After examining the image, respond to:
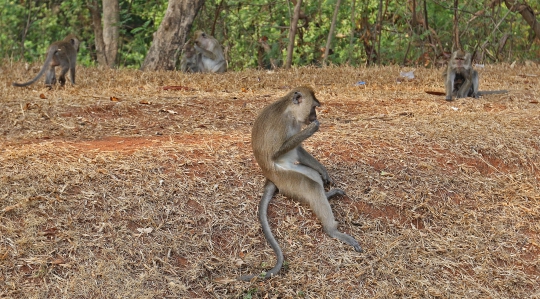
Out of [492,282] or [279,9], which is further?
[279,9]

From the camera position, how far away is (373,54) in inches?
598

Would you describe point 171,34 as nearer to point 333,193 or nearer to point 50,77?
point 50,77

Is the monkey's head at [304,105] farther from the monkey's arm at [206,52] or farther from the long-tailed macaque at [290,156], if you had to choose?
the monkey's arm at [206,52]

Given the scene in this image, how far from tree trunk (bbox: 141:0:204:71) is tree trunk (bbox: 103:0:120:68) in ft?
9.99

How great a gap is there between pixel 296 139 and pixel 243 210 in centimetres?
76

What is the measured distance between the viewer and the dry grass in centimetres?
486

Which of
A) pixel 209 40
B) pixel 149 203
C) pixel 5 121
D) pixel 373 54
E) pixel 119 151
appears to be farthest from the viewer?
pixel 373 54

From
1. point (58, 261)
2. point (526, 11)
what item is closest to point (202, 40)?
point (526, 11)

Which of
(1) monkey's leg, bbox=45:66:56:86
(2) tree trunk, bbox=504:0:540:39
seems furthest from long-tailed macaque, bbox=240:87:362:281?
(2) tree trunk, bbox=504:0:540:39

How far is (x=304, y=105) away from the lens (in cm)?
530

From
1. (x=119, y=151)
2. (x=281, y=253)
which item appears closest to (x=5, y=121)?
(x=119, y=151)

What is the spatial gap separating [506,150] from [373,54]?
29.1ft

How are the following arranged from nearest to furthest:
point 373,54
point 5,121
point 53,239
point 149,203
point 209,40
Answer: point 53,239 < point 149,203 < point 5,121 < point 209,40 < point 373,54

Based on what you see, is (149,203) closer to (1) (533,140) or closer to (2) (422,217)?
(2) (422,217)
